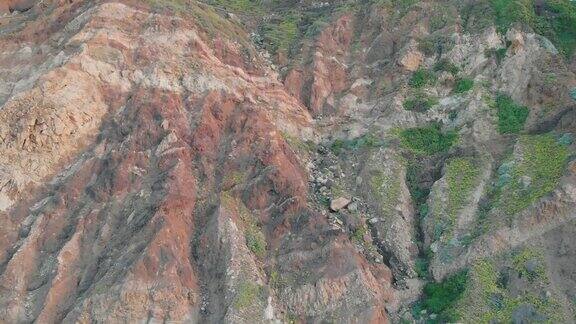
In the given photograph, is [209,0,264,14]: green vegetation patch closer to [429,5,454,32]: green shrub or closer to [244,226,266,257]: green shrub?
[429,5,454,32]: green shrub

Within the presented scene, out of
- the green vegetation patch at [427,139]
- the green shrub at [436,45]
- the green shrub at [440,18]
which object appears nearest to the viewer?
the green vegetation patch at [427,139]

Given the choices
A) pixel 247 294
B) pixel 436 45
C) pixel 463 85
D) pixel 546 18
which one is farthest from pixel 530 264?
pixel 546 18

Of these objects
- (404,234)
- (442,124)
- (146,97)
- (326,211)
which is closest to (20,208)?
(146,97)

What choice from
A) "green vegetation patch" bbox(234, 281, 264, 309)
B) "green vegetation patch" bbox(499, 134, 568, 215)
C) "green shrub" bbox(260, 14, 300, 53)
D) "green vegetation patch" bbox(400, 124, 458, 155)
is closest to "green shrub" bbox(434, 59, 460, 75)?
"green vegetation patch" bbox(400, 124, 458, 155)

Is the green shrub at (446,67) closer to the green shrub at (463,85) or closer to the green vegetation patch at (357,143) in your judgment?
the green shrub at (463,85)

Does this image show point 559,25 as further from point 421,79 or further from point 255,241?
point 255,241

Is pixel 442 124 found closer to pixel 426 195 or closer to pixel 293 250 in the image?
pixel 426 195

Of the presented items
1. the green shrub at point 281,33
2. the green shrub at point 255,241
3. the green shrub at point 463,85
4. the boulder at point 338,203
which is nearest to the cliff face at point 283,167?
the green shrub at point 255,241
